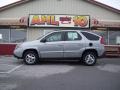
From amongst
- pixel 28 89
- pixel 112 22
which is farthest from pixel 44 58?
pixel 112 22

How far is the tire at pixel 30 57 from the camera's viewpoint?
55.2ft

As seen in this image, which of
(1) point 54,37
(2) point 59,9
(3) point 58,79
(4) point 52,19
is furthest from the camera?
(2) point 59,9

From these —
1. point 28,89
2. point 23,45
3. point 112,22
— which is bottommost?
point 28,89

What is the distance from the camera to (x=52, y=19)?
2330 centimetres

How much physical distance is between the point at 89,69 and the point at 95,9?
917 cm

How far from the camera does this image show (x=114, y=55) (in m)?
23.0

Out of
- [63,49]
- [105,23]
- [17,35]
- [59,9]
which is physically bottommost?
[63,49]

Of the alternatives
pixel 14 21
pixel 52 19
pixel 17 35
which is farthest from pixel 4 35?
pixel 52 19

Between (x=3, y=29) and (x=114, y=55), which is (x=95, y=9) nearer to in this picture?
(x=114, y=55)

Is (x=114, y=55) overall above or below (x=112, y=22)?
below

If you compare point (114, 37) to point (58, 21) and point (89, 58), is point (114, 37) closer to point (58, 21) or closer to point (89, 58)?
point (58, 21)

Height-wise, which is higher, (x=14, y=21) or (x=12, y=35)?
(x=14, y=21)

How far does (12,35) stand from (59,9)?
153 inches

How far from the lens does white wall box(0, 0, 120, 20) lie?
23625 millimetres
